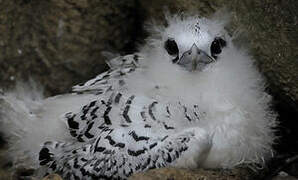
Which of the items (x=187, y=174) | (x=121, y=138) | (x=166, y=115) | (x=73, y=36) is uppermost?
(x=73, y=36)

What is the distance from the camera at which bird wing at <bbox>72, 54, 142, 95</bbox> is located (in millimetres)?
4039

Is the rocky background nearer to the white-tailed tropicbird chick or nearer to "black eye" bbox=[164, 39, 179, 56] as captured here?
the white-tailed tropicbird chick

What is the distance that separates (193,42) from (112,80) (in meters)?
0.70

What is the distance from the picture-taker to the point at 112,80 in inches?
161

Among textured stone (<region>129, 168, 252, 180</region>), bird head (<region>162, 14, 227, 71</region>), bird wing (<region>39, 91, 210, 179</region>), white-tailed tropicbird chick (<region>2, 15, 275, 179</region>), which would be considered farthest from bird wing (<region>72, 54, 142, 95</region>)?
textured stone (<region>129, 168, 252, 180</region>)

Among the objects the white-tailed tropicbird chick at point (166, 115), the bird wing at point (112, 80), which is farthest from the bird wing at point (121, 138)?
the bird wing at point (112, 80)

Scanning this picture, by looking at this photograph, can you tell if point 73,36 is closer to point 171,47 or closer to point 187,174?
point 171,47

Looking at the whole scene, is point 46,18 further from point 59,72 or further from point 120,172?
point 120,172

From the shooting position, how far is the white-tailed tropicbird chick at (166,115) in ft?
11.3

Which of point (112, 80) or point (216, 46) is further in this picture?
point (112, 80)

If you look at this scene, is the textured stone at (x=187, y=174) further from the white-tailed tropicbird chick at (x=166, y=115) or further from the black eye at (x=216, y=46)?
the black eye at (x=216, y=46)

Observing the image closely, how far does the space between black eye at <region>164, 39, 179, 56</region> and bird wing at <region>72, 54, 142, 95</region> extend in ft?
1.23

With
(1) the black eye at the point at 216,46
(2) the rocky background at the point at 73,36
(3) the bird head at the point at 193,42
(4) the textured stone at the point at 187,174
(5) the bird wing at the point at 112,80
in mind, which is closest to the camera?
(4) the textured stone at the point at 187,174

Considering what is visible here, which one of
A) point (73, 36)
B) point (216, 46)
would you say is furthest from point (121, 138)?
point (73, 36)
